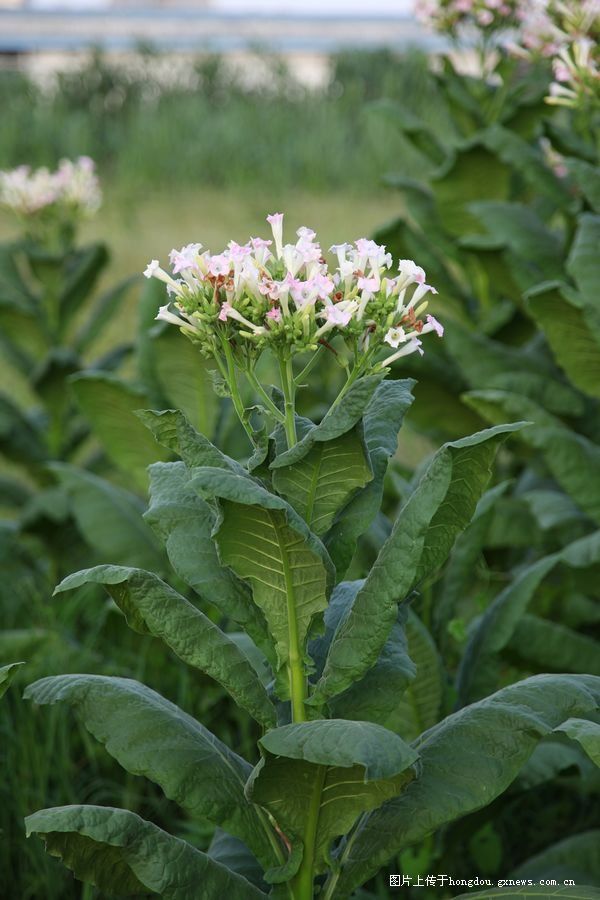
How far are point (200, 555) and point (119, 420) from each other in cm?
162

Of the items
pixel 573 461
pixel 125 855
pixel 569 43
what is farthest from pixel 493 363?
pixel 125 855

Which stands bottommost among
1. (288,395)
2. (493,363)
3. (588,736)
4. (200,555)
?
(493,363)

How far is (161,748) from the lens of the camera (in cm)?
176

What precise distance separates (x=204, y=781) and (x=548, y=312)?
163 centimetres

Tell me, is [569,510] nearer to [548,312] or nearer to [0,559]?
[548,312]

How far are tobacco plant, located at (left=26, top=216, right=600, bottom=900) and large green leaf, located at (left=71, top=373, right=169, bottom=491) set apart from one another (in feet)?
4.70

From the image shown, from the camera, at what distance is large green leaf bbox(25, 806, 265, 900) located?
65.1 inches

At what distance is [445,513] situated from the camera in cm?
178

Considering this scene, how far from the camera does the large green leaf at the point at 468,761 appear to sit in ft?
5.69

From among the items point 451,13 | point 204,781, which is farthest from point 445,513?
point 451,13

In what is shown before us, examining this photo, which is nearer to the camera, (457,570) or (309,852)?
(309,852)

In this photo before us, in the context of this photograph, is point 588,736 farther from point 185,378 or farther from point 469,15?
point 469,15

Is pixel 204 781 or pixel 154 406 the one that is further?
pixel 154 406

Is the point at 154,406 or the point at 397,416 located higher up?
the point at 397,416
